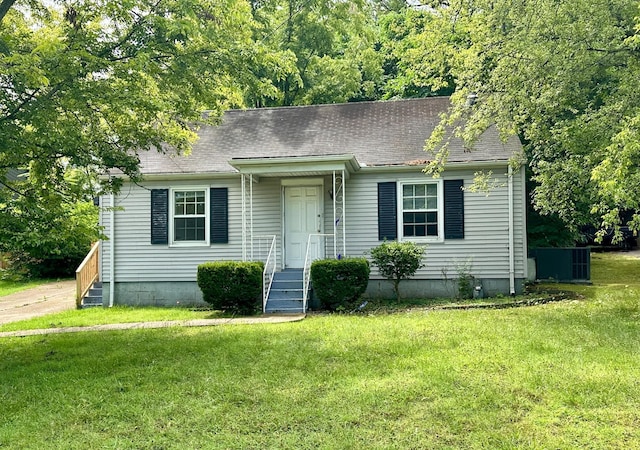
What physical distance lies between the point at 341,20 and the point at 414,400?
18483 millimetres

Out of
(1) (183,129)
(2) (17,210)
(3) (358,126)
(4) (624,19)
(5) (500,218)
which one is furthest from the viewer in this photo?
(3) (358,126)

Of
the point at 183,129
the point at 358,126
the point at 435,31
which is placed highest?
the point at 435,31

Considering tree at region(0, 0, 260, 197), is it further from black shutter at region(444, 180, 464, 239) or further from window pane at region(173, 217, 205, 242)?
black shutter at region(444, 180, 464, 239)

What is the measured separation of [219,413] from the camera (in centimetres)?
459

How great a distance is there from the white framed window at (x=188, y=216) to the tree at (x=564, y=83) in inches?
257

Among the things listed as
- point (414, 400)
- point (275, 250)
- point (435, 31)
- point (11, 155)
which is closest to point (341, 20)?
point (435, 31)

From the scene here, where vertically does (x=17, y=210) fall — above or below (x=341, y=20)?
below

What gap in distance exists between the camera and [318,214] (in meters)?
12.1

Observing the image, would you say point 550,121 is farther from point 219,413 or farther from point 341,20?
point 341,20

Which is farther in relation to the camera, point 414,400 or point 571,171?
point 571,171

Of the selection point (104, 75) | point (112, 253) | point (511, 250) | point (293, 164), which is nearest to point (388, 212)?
point (293, 164)

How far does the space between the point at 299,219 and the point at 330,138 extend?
246cm

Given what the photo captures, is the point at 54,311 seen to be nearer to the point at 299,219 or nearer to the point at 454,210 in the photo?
the point at 299,219

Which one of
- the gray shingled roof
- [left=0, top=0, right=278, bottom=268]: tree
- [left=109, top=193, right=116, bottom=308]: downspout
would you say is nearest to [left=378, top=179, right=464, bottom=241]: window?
the gray shingled roof
